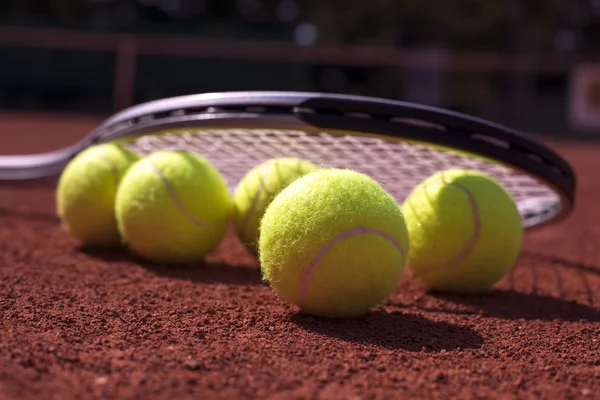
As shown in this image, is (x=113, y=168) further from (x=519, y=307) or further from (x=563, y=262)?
(x=563, y=262)

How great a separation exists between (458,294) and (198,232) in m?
1.21

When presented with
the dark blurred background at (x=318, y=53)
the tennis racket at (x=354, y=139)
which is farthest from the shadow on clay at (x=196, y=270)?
the dark blurred background at (x=318, y=53)

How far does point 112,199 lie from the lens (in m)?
3.73

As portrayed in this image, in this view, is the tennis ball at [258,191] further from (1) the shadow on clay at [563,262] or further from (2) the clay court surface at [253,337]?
(1) the shadow on clay at [563,262]

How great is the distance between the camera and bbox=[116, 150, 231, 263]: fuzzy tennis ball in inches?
131

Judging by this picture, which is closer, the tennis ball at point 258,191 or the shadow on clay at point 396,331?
the shadow on clay at point 396,331

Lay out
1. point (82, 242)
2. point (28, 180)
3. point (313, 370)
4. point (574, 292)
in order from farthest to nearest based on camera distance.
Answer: point (28, 180)
point (82, 242)
point (574, 292)
point (313, 370)

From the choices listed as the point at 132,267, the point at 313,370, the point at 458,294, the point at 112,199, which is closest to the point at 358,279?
the point at 313,370

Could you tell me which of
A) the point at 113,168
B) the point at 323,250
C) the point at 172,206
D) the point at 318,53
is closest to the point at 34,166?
the point at 113,168

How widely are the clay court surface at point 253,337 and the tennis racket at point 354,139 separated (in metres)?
0.55

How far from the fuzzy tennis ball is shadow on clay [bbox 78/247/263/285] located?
6 cm

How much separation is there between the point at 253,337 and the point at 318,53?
14002 mm

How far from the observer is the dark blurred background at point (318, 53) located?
710 inches

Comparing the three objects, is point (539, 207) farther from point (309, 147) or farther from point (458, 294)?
point (309, 147)
